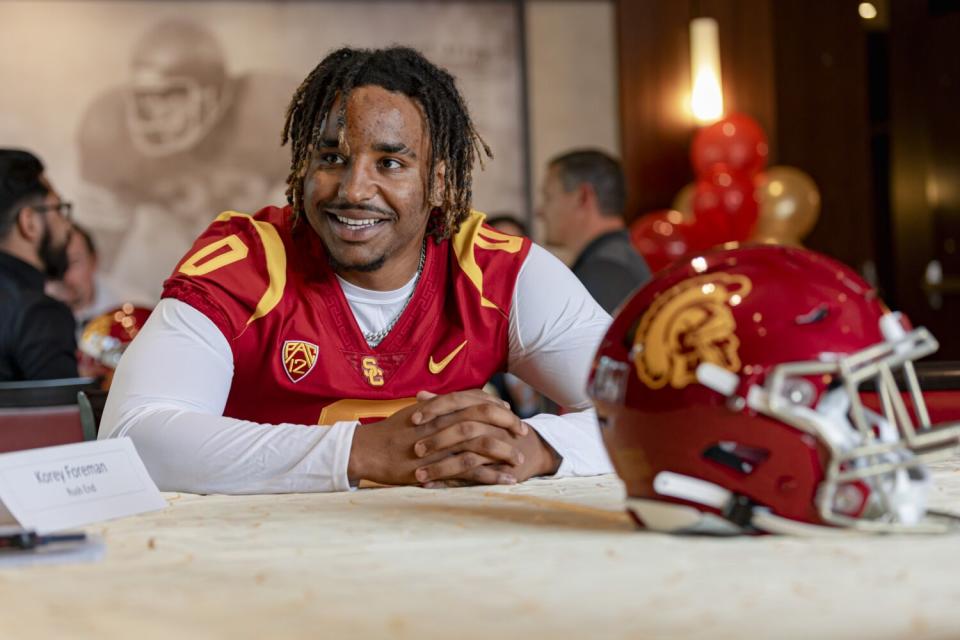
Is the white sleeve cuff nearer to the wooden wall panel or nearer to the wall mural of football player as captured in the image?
the wall mural of football player

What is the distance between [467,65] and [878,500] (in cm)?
510

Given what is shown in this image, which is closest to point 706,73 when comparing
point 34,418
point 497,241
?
point 34,418

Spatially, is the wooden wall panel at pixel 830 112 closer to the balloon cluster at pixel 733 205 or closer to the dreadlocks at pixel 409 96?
the balloon cluster at pixel 733 205

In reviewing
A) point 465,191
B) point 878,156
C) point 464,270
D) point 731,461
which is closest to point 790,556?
point 731,461

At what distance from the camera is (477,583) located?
0.90 m

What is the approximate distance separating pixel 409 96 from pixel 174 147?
4.04 meters

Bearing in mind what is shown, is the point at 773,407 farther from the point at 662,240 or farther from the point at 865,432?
the point at 662,240

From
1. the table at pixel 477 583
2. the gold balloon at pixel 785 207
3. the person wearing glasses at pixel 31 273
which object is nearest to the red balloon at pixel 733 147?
the gold balloon at pixel 785 207

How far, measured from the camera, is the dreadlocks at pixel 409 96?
5.88 feet

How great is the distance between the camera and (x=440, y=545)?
1.05 m

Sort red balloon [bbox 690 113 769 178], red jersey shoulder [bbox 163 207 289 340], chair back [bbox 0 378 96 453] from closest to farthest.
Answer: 1. red jersey shoulder [bbox 163 207 289 340]
2. chair back [bbox 0 378 96 453]
3. red balloon [bbox 690 113 769 178]

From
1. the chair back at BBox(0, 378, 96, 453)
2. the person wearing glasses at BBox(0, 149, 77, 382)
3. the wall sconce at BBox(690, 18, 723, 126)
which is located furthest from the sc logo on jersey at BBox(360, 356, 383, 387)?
the wall sconce at BBox(690, 18, 723, 126)

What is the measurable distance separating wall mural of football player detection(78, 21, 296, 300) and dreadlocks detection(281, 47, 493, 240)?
3.77 meters

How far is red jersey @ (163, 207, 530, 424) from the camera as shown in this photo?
5.67 feet
